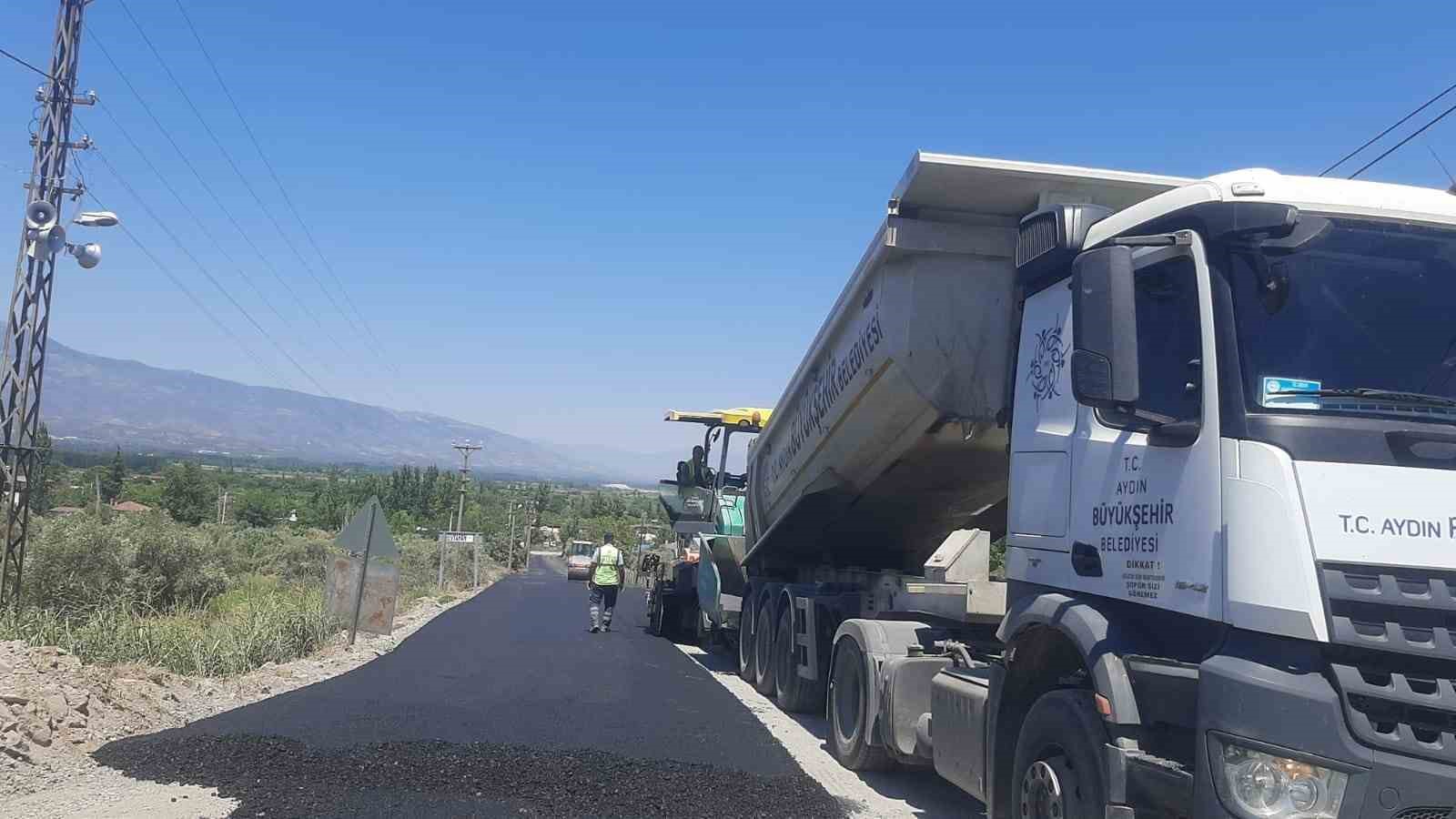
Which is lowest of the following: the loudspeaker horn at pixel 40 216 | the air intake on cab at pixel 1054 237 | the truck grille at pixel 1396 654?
the truck grille at pixel 1396 654

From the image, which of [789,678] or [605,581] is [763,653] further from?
[605,581]

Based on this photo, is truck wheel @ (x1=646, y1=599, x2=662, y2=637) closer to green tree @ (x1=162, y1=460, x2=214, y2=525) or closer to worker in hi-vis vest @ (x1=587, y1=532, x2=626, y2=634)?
worker in hi-vis vest @ (x1=587, y1=532, x2=626, y2=634)

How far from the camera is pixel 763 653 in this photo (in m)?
12.1

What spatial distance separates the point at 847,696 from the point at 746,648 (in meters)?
4.62

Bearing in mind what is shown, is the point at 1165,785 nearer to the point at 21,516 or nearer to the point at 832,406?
the point at 832,406

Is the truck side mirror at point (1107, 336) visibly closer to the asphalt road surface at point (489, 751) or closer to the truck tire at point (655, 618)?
the asphalt road surface at point (489, 751)

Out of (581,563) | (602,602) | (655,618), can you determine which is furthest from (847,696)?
(581,563)

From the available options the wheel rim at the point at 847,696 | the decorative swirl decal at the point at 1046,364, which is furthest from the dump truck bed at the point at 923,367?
the wheel rim at the point at 847,696

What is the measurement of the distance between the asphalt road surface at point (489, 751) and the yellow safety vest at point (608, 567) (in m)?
5.76

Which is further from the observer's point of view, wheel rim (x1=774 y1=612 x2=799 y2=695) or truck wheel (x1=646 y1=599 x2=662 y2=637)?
truck wheel (x1=646 y1=599 x2=662 y2=637)

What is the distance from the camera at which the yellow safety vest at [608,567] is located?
18531mm

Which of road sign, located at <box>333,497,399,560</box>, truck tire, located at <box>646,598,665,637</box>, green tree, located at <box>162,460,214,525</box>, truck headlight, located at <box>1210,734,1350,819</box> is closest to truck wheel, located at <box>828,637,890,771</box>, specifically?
truck headlight, located at <box>1210,734,1350,819</box>

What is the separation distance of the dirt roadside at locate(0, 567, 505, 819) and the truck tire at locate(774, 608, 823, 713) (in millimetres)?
4619

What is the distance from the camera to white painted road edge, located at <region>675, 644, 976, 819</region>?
712cm
